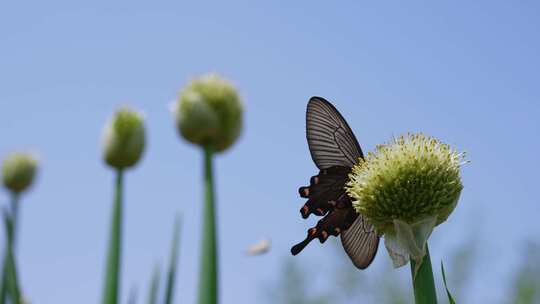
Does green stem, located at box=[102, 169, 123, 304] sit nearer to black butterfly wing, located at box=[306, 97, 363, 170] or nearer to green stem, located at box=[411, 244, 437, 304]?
black butterfly wing, located at box=[306, 97, 363, 170]

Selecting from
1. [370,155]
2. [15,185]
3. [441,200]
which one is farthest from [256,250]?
[15,185]

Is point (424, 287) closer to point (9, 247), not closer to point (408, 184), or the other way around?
point (408, 184)

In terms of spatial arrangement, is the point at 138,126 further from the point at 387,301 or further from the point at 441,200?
the point at 387,301

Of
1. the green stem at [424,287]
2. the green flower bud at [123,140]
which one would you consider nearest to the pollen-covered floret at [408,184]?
the green stem at [424,287]

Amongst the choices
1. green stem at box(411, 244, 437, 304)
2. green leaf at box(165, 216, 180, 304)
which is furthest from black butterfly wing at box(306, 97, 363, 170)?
green leaf at box(165, 216, 180, 304)

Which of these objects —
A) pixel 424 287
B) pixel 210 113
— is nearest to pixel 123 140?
pixel 210 113

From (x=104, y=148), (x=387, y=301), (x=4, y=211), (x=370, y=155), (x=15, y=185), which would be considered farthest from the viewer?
(x=387, y=301)
